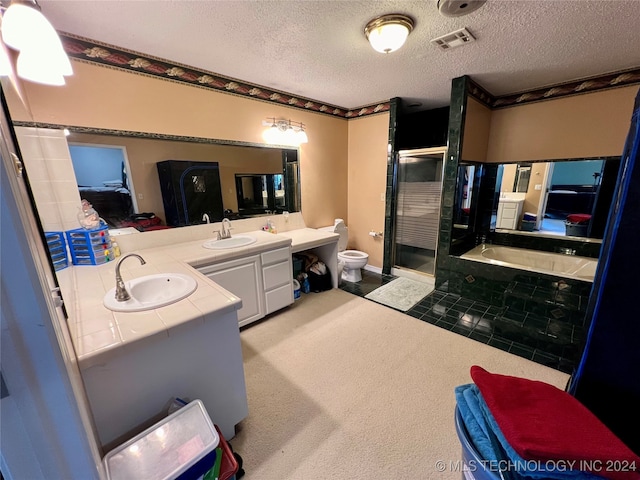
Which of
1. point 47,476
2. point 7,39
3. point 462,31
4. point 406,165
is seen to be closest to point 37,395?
Result: point 47,476

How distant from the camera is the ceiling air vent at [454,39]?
176cm

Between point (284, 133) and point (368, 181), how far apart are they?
4.61ft

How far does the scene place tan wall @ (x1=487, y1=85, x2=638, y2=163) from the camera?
7.98ft

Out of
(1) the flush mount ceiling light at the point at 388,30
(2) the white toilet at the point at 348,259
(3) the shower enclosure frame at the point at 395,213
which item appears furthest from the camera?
(2) the white toilet at the point at 348,259

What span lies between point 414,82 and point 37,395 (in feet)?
10.7

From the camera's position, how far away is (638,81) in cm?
226

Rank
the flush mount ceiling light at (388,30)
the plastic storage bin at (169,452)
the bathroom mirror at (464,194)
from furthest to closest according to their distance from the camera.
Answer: the bathroom mirror at (464,194)
the flush mount ceiling light at (388,30)
the plastic storage bin at (169,452)

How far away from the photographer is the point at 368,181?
374 cm

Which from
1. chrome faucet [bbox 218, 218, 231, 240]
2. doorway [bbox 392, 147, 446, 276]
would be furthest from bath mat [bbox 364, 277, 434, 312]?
chrome faucet [bbox 218, 218, 231, 240]

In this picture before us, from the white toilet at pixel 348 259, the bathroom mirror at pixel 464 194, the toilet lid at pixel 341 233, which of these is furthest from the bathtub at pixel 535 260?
the toilet lid at pixel 341 233

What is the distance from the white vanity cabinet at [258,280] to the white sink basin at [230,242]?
20cm

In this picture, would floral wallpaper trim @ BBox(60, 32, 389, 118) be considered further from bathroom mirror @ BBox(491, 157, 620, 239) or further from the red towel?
the red towel

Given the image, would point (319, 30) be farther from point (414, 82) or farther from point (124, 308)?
point (124, 308)

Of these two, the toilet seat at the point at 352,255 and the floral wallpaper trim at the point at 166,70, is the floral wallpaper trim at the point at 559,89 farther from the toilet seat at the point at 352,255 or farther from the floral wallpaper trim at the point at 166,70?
the toilet seat at the point at 352,255
